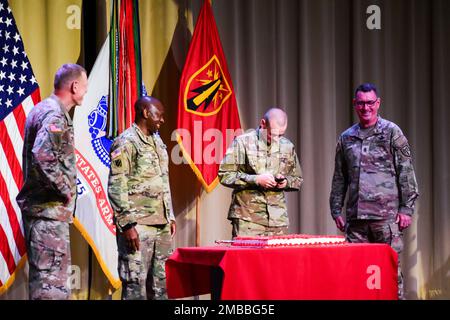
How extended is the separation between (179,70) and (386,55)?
2.36m

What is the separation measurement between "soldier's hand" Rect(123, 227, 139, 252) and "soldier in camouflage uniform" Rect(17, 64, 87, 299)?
46 cm

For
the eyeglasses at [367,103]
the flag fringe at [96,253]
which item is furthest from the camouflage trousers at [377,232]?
the flag fringe at [96,253]

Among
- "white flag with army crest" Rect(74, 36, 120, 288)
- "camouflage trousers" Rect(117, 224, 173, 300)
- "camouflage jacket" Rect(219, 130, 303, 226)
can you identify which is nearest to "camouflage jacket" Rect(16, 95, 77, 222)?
"camouflage trousers" Rect(117, 224, 173, 300)

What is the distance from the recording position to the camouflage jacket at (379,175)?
5059 mm

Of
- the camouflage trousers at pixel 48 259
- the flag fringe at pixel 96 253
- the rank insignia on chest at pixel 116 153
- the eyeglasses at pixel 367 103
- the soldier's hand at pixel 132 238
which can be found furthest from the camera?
the flag fringe at pixel 96 253

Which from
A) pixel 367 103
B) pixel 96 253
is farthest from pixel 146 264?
pixel 367 103

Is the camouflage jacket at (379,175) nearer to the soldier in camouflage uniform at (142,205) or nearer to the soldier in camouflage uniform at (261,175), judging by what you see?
the soldier in camouflage uniform at (261,175)

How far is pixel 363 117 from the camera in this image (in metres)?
5.23

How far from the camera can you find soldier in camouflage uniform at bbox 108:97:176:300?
4.53 m

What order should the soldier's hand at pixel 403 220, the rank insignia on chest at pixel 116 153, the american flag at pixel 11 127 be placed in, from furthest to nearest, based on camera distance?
the american flag at pixel 11 127, the soldier's hand at pixel 403 220, the rank insignia on chest at pixel 116 153

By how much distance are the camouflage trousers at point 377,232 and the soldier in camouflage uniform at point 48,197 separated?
213 centimetres

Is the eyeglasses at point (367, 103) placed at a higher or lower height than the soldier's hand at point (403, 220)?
higher

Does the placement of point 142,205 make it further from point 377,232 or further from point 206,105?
point 206,105
